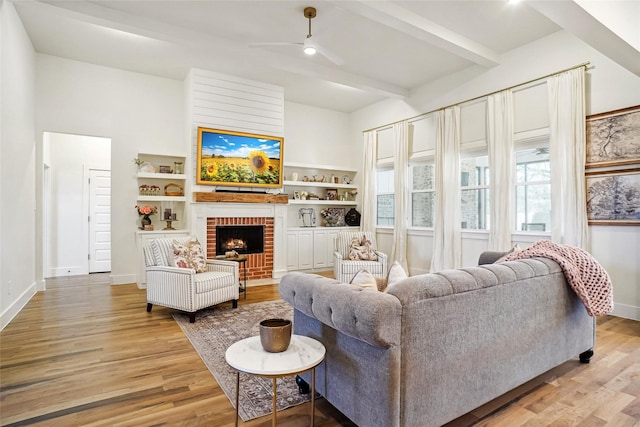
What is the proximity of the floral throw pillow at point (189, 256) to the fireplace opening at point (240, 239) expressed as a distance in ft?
4.35

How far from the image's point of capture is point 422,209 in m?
6.22

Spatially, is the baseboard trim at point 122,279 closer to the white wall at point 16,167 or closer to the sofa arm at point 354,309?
the white wall at point 16,167

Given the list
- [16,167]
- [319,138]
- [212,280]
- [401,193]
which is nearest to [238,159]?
[319,138]

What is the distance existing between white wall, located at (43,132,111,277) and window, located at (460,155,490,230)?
661 centimetres

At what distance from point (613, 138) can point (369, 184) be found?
155 inches

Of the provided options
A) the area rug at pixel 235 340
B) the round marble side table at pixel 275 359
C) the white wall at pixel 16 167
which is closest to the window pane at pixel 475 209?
the area rug at pixel 235 340

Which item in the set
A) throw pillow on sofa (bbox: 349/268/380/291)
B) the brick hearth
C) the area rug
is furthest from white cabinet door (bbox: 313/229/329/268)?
throw pillow on sofa (bbox: 349/268/380/291)

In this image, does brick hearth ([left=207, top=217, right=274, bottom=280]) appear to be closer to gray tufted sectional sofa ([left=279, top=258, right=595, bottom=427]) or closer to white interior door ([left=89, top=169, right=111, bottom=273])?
white interior door ([left=89, top=169, right=111, bottom=273])

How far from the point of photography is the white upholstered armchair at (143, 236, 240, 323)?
374 cm

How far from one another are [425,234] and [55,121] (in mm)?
6088

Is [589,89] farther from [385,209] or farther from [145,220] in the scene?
[145,220]

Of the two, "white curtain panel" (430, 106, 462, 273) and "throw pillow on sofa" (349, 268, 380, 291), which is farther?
"white curtain panel" (430, 106, 462, 273)

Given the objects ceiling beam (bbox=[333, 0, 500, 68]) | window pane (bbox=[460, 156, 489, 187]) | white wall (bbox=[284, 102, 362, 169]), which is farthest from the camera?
white wall (bbox=[284, 102, 362, 169])

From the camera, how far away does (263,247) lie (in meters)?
6.06
